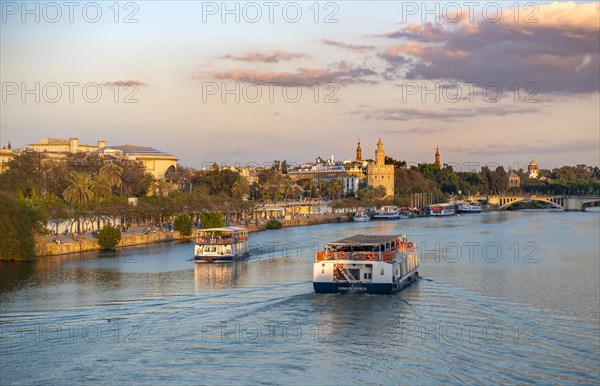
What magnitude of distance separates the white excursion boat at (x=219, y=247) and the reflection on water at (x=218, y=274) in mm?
810

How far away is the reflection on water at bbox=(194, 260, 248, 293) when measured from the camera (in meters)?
40.0

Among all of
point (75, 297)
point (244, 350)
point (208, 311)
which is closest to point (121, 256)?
point (75, 297)

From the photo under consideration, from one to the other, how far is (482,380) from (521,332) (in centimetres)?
602

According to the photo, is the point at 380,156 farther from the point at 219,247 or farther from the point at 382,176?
the point at 219,247

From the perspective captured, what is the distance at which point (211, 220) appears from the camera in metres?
78.4

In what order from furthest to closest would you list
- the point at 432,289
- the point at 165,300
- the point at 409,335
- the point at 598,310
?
the point at 432,289 → the point at 165,300 → the point at 598,310 → the point at 409,335

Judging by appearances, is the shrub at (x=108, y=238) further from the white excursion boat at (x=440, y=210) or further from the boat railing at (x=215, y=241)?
the white excursion boat at (x=440, y=210)

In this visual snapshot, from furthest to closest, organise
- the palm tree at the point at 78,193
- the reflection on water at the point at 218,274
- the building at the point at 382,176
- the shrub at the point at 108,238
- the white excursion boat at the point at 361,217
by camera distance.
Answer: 1. the building at the point at 382,176
2. the white excursion boat at the point at 361,217
3. the palm tree at the point at 78,193
4. the shrub at the point at 108,238
5. the reflection on water at the point at 218,274

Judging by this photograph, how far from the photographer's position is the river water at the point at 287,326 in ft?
76.9

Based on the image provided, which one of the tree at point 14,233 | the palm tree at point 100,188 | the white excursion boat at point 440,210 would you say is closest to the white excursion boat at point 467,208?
the white excursion boat at point 440,210

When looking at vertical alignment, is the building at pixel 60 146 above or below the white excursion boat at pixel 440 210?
above

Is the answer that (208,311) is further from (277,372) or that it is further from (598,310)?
(598,310)

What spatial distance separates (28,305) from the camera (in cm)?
3422

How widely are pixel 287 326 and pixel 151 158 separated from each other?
3877 inches
